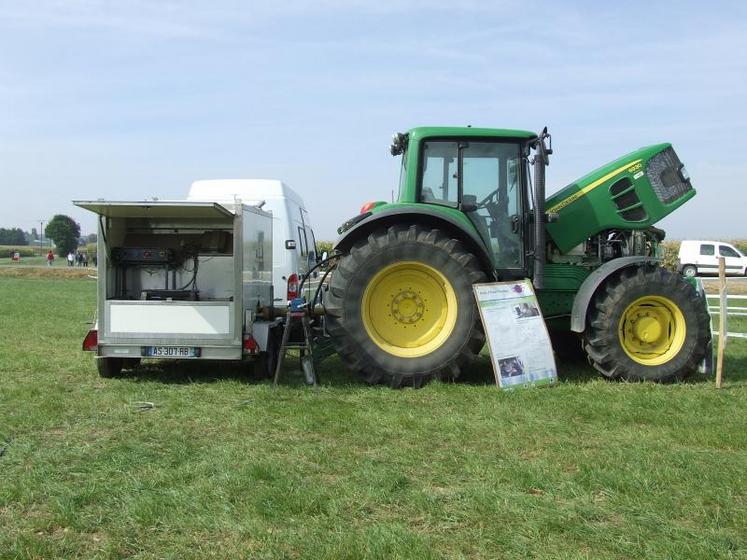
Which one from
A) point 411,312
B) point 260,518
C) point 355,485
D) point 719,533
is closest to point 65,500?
point 260,518

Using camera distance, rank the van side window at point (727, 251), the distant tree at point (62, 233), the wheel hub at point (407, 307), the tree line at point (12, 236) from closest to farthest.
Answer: the wheel hub at point (407, 307), the van side window at point (727, 251), the distant tree at point (62, 233), the tree line at point (12, 236)

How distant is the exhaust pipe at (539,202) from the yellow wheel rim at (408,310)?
1.08 metres

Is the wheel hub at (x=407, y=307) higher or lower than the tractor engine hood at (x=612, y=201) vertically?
lower

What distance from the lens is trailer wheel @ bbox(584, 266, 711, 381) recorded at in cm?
712

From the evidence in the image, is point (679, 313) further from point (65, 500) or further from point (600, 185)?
point (65, 500)

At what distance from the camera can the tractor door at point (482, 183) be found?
24.6 feet

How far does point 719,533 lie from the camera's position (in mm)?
3357

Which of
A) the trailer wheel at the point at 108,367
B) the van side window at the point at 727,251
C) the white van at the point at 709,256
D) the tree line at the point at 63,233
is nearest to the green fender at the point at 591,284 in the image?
the trailer wheel at the point at 108,367

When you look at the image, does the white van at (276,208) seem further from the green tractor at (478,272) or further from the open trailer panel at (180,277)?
the green tractor at (478,272)

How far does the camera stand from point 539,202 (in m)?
7.25

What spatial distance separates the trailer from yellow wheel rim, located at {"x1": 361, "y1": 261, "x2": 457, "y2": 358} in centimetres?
126

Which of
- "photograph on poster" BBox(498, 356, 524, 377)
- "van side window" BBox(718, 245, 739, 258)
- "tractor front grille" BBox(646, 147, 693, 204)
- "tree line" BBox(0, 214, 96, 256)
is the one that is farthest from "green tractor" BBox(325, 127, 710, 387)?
"tree line" BBox(0, 214, 96, 256)

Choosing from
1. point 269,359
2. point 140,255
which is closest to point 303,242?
point 140,255

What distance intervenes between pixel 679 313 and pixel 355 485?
15.3ft
